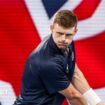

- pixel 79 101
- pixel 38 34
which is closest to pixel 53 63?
pixel 79 101

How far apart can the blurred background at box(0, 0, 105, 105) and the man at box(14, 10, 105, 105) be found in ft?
4.31

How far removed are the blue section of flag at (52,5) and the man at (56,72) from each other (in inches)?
52.8

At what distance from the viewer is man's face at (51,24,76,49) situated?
11.0 feet

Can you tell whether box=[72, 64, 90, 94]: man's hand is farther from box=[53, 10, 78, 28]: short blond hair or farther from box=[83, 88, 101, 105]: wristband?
box=[53, 10, 78, 28]: short blond hair

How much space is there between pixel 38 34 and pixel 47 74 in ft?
5.33

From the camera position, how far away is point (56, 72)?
3.48 meters

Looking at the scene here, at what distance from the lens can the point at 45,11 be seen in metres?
5.05

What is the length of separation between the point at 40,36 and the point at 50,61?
164cm

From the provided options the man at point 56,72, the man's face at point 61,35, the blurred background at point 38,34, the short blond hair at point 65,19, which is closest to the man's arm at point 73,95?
the man at point 56,72

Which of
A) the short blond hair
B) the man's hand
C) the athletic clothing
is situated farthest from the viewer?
the man's hand

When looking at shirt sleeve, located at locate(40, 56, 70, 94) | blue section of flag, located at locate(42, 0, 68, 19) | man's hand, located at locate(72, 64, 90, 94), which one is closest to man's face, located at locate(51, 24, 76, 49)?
shirt sleeve, located at locate(40, 56, 70, 94)

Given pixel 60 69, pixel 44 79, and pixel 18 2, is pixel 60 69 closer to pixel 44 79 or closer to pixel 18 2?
pixel 44 79

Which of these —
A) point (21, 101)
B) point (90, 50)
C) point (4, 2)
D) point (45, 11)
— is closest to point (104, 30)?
point (90, 50)

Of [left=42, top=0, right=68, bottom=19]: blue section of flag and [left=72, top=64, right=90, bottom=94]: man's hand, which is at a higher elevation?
[left=42, top=0, right=68, bottom=19]: blue section of flag
